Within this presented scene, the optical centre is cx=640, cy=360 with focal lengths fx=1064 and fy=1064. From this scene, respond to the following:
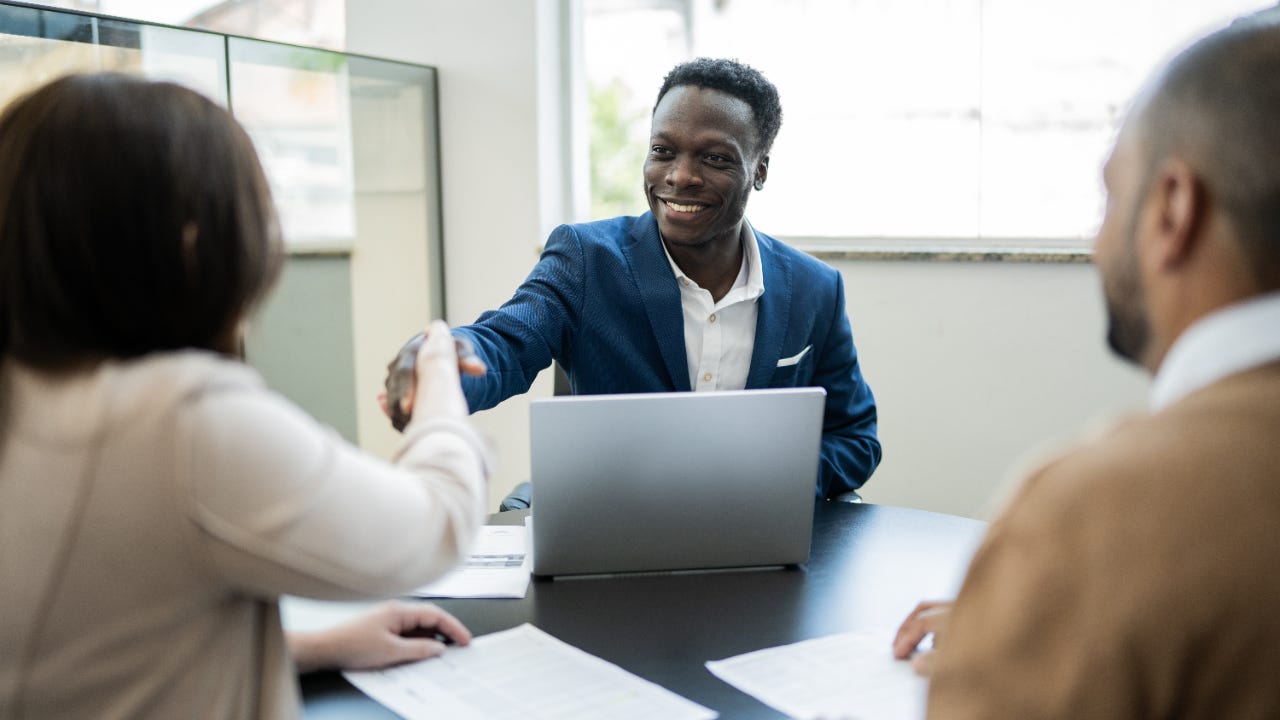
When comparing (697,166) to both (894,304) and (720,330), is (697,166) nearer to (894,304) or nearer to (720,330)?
(720,330)

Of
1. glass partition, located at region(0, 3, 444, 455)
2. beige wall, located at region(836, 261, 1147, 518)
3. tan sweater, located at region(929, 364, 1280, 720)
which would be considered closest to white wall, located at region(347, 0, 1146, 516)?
beige wall, located at region(836, 261, 1147, 518)

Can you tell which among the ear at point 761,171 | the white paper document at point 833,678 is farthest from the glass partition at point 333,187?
the white paper document at point 833,678

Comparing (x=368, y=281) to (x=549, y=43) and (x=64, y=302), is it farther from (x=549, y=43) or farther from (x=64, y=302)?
(x=64, y=302)

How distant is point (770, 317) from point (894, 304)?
1.33m

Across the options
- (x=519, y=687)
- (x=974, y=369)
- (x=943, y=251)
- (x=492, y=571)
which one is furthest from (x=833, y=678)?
(x=943, y=251)

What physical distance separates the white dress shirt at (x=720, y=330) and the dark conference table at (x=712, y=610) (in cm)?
51

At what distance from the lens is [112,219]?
2.41 ft

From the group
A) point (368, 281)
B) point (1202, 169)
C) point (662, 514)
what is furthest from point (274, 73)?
point (1202, 169)

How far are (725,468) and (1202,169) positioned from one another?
74 cm

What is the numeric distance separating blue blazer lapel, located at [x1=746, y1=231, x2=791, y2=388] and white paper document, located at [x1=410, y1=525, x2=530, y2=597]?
590 mm

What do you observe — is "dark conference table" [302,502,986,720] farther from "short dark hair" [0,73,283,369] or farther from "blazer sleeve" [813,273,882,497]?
"short dark hair" [0,73,283,369]

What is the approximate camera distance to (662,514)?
1323 mm

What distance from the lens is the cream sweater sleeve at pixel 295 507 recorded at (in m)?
0.72

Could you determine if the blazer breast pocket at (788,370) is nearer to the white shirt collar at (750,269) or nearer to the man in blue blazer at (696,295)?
the man in blue blazer at (696,295)
